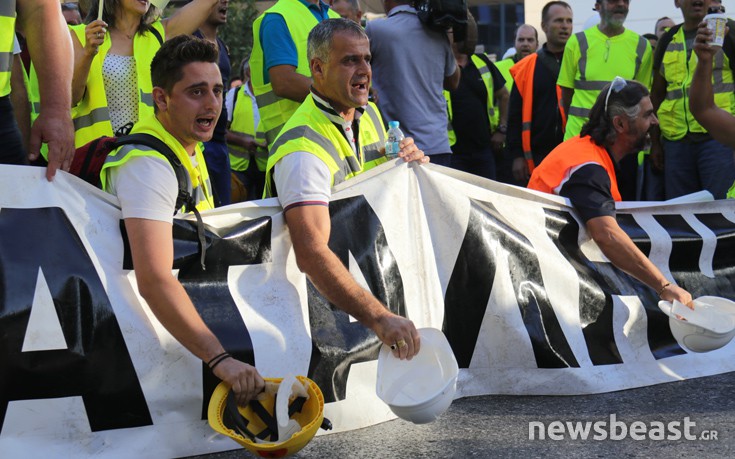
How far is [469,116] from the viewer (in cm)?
779

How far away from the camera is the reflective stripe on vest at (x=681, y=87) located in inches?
274

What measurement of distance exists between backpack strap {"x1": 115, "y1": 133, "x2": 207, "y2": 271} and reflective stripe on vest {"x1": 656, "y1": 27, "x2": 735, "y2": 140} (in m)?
4.22

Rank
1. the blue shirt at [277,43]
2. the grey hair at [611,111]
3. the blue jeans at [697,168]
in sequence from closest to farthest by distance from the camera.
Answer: the grey hair at [611,111] → the blue shirt at [277,43] → the blue jeans at [697,168]

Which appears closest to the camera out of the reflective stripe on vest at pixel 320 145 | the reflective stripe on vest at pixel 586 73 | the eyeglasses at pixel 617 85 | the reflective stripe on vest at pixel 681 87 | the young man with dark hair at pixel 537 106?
the reflective stripe on vest at pixel 320 145

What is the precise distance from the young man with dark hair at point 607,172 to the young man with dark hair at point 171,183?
1838 mm

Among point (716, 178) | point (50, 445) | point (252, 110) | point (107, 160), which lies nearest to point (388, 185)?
point (107, 160)

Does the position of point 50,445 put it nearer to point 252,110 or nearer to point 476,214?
point 476,214

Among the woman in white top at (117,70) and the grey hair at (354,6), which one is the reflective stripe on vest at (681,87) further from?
the woman in white top at (117,70)

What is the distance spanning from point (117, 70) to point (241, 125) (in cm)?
455

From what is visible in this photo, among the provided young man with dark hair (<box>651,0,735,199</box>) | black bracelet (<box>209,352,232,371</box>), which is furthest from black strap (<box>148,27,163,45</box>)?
young man with dark hair (<box>651,0,735,199</box>)

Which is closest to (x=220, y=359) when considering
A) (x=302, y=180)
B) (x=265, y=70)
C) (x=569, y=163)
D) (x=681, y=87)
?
(x=302, y=180)
